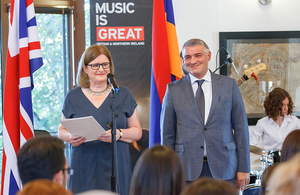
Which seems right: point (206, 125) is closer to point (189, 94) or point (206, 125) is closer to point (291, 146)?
point (189, 94)

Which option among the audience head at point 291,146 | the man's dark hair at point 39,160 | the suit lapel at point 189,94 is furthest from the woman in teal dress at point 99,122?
the audience head at point 291,146

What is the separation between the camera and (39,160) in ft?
4.50

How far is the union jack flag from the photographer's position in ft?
9.59

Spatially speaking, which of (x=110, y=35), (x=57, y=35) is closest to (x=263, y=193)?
(x=110, y=35)

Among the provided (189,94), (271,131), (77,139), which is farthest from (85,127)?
(271,131)

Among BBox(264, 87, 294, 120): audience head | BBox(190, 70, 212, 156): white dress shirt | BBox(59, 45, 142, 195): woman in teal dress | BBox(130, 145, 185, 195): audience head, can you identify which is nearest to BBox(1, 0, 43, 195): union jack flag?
BBox(59, 45, 142, 195): woman in teal dress

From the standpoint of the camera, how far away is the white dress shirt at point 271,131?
3832 mm

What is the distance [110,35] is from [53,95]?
102 centimetres

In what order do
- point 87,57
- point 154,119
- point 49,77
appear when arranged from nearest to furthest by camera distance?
point 87,57 < point 154,119 < point 49,77

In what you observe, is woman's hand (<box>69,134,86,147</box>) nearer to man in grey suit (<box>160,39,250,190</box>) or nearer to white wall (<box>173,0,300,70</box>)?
man in grey suit (<box>160,39,250,190</box>)

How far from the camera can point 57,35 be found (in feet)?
13.1

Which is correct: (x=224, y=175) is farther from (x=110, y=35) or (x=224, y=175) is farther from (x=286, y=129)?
(x=110, y=35)

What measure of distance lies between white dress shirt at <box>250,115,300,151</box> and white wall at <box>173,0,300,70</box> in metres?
0.95

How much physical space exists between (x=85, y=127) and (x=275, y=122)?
2573 millimetres
